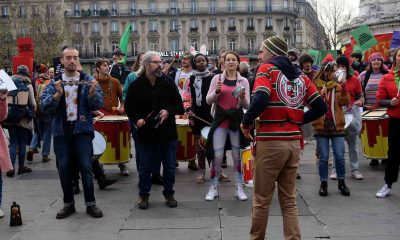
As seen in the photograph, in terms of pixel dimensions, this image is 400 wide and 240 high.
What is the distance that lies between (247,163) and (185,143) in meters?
1.82

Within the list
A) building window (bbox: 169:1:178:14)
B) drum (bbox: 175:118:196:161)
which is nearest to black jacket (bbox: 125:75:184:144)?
drum (bbox: 175:118:196:161)

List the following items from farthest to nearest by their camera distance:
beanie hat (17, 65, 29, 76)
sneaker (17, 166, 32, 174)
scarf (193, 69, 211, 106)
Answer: beanie hat (17, 65, 29, 76)
sneaker (17, 166, 32, 174)
scarf (193, 69, 211, 106)

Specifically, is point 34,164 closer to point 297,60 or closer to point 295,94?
point 297,60

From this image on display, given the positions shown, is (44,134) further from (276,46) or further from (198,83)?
(276,46)

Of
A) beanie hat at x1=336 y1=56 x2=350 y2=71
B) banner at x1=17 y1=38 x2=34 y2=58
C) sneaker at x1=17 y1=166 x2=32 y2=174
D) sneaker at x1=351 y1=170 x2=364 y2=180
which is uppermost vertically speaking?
banner at x1=17 y1=38 x2=34 y2=58

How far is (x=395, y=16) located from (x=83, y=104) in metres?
20.1

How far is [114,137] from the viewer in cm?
879

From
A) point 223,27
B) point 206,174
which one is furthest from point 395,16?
point 223,27

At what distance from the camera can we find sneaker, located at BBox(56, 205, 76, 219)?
6613 mm

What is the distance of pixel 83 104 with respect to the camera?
260 inches

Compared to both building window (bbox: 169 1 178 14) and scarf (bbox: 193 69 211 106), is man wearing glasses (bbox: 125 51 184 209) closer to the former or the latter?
scarf (bbox: 193 69 211 106)

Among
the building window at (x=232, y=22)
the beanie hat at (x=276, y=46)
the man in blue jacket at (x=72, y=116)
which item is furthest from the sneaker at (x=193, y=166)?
the building window at (x=232, y=22)

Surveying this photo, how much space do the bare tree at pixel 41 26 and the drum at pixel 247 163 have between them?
41.8 metres

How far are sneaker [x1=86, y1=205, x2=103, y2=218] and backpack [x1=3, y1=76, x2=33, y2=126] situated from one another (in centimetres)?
353
